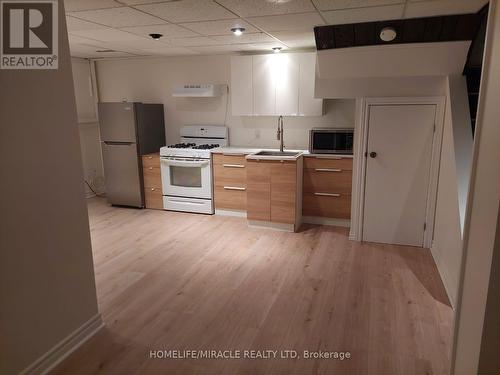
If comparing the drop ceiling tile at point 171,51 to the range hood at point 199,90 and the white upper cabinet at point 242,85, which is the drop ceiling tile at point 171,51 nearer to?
the range hood at point 199,90

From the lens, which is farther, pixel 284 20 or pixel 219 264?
pixel 219 264

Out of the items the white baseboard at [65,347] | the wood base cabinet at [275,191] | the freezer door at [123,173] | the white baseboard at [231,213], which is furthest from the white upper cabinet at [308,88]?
the white baseboard at [65,347]

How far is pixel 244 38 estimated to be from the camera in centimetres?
376

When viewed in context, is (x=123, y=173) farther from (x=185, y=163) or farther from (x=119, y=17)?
(x=119, y=17)

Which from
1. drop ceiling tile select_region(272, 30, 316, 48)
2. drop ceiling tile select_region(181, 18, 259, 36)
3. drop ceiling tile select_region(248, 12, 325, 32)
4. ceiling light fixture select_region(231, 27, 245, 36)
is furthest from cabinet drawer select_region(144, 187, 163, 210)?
drop ceiling tile select_region(248, 12, 325, 32)

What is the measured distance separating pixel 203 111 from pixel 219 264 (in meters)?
2.75

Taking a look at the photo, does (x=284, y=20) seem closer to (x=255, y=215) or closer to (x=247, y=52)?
(x=247, y=52)

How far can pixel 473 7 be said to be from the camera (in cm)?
255

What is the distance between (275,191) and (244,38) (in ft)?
5.59

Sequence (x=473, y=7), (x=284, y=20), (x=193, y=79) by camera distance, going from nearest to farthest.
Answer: (x=473, y=7) < (x=284, y=20) < (x=193, y=79)

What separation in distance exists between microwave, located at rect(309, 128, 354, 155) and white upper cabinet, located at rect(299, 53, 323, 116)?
1.16 ft

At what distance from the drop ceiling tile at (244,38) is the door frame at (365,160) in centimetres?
121

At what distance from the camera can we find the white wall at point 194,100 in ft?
15.8

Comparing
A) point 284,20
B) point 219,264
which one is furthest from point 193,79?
point 219,264
